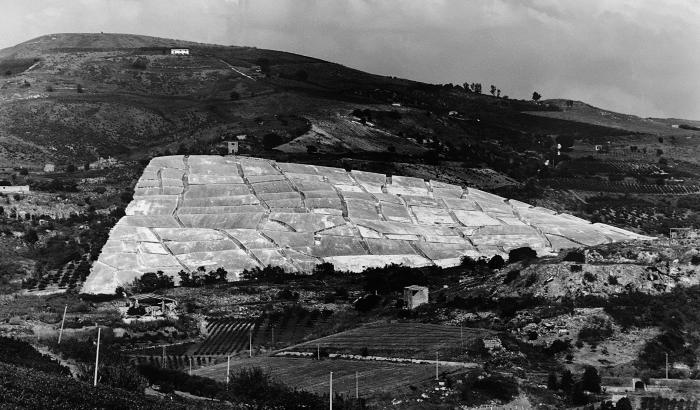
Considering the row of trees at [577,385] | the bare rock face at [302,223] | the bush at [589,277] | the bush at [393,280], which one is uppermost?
the bare rock face at [302,223]

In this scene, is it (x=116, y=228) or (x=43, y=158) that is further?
(x=43, y=158)

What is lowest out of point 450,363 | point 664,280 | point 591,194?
point 450,363

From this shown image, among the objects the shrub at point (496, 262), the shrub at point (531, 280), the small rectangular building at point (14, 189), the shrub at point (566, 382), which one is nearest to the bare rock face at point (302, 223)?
the shrub at point (496, 262)

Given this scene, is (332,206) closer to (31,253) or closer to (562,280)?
(31,253)

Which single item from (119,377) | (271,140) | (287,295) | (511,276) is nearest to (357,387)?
(119,377)

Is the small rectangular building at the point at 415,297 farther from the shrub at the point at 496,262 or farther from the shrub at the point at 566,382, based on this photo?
the shrub at the point at 566,382

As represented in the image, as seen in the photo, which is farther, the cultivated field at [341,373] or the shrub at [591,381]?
the cultivated field at [341,373]

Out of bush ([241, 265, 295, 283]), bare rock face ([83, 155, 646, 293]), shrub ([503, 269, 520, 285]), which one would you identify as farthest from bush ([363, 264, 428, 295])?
shrub ([503, 269, 520, 285])

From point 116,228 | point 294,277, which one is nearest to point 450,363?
point 294,277
